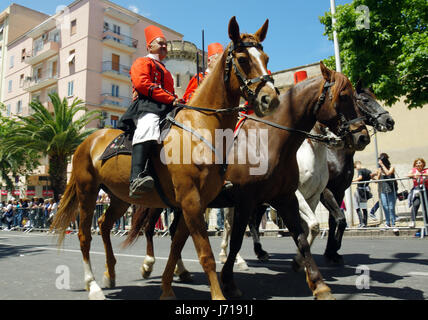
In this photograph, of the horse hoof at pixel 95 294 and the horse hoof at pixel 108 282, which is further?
the horse hoof at pixel 108 282

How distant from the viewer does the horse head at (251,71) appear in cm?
329

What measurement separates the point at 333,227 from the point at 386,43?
1030 centimetres

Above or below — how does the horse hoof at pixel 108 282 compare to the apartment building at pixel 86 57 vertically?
below

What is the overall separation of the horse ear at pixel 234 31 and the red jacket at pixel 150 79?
94 cm

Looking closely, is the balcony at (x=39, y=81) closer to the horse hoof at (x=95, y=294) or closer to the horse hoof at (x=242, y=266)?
the horse hoof at (x=242, y=266)

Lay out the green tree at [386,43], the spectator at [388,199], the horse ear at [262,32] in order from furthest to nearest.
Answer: the green tree at [386,43], the spectator at [388,199], the horse ear at [262,32]

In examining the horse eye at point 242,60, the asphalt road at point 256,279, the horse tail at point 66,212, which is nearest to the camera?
the horse eye at point 242,60

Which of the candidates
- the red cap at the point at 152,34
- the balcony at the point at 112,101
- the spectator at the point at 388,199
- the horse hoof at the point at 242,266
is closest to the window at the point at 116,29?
the balcony at the point at 112,101

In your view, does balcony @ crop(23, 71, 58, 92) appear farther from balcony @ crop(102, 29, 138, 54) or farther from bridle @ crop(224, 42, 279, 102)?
bridle @ crop(224, 42, 279, 102)

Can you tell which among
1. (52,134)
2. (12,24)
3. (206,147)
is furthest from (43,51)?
(206,147)

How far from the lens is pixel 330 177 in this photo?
21.7 feet

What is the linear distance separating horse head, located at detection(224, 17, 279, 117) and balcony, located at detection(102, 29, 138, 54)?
130ft

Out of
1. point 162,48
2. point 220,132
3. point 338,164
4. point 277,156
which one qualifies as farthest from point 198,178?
point 338,164

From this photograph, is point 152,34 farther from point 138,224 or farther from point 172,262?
point 138,224
